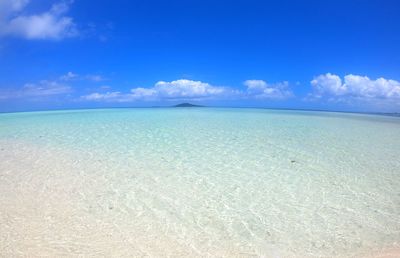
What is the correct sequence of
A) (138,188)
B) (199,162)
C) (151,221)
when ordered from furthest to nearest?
1. (199,162)
2. (138,188)
3. (151,221)

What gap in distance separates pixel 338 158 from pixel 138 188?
5.34m

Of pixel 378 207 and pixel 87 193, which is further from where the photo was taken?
pixel 87 193

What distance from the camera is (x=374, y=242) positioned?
356 cm

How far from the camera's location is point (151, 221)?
414 cm

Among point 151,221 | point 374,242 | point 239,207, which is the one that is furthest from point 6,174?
point 374,242

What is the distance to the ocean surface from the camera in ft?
11.5

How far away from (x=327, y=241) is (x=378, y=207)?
1.59m

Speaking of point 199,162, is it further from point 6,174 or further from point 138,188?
point 6,174

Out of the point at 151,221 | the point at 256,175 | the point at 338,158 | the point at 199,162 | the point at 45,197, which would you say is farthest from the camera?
the point at 338,158

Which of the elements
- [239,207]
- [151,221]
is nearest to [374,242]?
[239,207]

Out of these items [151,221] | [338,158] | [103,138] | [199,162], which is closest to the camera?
[151,221]

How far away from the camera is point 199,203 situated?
4793mm

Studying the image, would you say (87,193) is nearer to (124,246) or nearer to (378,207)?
(124,246)

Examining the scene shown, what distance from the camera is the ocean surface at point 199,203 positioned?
3498 mm
